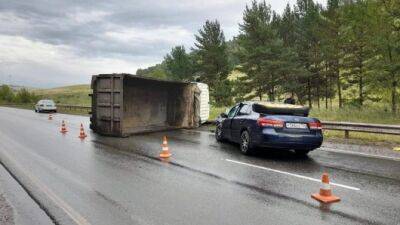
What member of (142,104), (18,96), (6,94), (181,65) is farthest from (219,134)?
(6,94)

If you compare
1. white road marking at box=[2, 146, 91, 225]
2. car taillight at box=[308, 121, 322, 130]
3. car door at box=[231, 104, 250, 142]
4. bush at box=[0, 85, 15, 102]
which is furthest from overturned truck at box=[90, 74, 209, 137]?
bush at box=[0, 85, 15, 102]

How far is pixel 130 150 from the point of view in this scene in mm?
13469

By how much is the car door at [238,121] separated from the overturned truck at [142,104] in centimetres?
601

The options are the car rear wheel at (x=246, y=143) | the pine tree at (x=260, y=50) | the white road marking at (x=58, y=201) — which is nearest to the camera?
the white road marking at (x=58, y=201)

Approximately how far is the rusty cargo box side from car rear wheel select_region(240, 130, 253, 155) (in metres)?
6.96

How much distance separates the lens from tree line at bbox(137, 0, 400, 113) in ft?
97.7

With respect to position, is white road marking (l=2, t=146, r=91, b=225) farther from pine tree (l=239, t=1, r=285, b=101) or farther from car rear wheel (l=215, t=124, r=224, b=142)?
pine tree (l=239, t=1, r=285, b=101)

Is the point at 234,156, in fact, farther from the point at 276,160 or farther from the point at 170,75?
the point at 170,75

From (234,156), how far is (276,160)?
1.23 m

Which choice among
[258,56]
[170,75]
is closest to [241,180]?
[258,56]

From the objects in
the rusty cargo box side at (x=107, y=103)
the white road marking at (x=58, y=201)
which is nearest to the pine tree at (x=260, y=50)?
the rusty cargo box side at (x=107, y=103)

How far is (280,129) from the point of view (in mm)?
11219

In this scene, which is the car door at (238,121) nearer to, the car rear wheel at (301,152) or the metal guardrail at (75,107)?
the car rear wheel at (301,152)

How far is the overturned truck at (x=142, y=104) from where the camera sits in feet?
59.7
